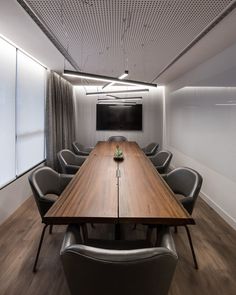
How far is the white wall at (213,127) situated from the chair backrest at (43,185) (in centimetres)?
235

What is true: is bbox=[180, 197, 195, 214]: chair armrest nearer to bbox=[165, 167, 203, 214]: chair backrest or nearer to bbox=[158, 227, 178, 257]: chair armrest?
bbox=[165, 167, 203, 214]: chair backrest

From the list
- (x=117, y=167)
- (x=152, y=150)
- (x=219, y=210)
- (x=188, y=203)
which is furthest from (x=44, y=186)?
(x=152, y=150)

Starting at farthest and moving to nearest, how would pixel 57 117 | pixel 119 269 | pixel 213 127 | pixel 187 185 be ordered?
1. pixel 57 117
2. pixel 213 127
3. pixel 187 185
4. pixel 119 269

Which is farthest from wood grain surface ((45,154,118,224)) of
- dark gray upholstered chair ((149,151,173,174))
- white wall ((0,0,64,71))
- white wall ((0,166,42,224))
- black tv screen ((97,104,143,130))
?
black tv screen ((97,104,143,130))

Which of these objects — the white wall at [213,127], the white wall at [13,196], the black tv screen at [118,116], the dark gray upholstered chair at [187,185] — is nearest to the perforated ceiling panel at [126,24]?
the white wall at [213,127]

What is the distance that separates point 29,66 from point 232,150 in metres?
3.76

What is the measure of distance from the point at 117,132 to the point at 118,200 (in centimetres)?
598

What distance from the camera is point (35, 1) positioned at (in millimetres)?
2057

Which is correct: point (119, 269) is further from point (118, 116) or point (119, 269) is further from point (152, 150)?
point (118, 116)

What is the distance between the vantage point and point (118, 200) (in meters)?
1.88

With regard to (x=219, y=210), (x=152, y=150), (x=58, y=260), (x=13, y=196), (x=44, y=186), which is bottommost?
(x=58, y=260)

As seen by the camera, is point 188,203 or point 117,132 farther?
point 117,132

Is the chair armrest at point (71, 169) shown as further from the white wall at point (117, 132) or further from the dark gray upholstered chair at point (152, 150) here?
the white wall at point (117, 132)

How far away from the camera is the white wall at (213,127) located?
3.19m
